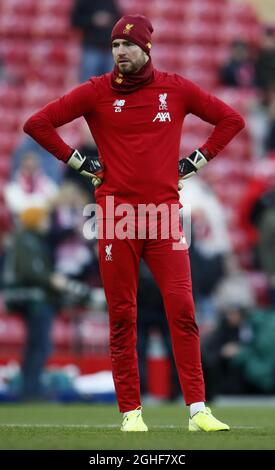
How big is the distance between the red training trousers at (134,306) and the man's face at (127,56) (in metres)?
1.03

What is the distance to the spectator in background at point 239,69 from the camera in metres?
18.3

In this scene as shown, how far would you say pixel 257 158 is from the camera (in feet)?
58.7

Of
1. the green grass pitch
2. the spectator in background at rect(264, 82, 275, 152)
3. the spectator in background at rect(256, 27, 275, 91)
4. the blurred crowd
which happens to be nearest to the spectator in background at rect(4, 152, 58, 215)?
the blurred crowd

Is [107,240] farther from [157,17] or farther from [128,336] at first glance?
[157,17]

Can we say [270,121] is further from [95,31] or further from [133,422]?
[133,422]

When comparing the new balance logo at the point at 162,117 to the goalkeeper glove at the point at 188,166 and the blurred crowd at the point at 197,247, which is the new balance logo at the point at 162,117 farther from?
the blurred crowd at the point at 197,247

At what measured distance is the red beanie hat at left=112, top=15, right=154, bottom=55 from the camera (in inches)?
318

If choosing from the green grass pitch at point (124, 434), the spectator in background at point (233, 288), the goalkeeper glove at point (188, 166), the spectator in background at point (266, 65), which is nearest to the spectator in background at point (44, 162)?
the spectator in background at point (233, 288)

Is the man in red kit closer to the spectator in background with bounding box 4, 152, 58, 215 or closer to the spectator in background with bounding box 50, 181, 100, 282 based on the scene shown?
the spectator in background with bounding box 50, 181, 100, 282

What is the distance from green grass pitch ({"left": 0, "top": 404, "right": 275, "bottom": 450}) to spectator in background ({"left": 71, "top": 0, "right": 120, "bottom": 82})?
7776 mm

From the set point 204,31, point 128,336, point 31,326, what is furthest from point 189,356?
point 204,31
